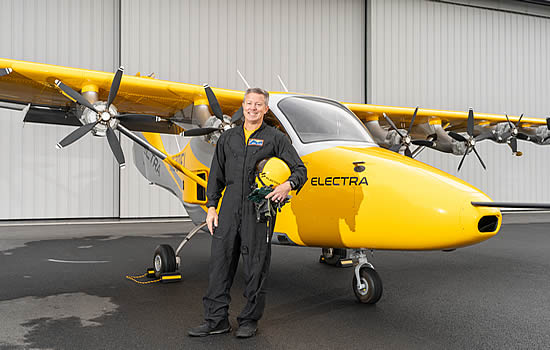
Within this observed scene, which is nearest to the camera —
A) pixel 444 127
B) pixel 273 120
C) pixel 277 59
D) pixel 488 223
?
pixel 488 223

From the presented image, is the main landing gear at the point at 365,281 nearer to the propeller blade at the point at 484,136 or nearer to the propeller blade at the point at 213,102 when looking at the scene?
the propeller blade at the point at 213,102

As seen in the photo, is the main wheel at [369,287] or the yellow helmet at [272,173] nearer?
the yellow helmet at [272,173]

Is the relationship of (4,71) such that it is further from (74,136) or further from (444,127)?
(444,127)

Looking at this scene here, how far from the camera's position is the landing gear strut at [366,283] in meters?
4.57

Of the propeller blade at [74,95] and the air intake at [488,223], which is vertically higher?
the propeller blade at [74,95]

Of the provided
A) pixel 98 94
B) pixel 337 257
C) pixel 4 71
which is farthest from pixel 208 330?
pixel 4 71

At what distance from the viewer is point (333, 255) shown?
703cm

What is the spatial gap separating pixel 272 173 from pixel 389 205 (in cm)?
121

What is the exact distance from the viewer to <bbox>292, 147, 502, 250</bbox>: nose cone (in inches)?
146

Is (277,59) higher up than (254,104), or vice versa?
(277,59)

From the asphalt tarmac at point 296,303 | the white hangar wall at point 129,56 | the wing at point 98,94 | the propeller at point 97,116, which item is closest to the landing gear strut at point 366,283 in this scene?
the asphalt tarmac at point 296,303

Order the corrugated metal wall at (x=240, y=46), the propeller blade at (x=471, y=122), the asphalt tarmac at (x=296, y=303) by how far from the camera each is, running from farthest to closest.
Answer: the corrugated metal wall at (x=240, y=46) < the propeller blade at (x=471, y=122) < the asphalt tarmac at (x=296, y=303)

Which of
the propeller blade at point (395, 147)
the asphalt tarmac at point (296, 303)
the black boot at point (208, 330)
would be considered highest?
the propeller blade at point (395, 147)

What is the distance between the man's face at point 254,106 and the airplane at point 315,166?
1061 mm
